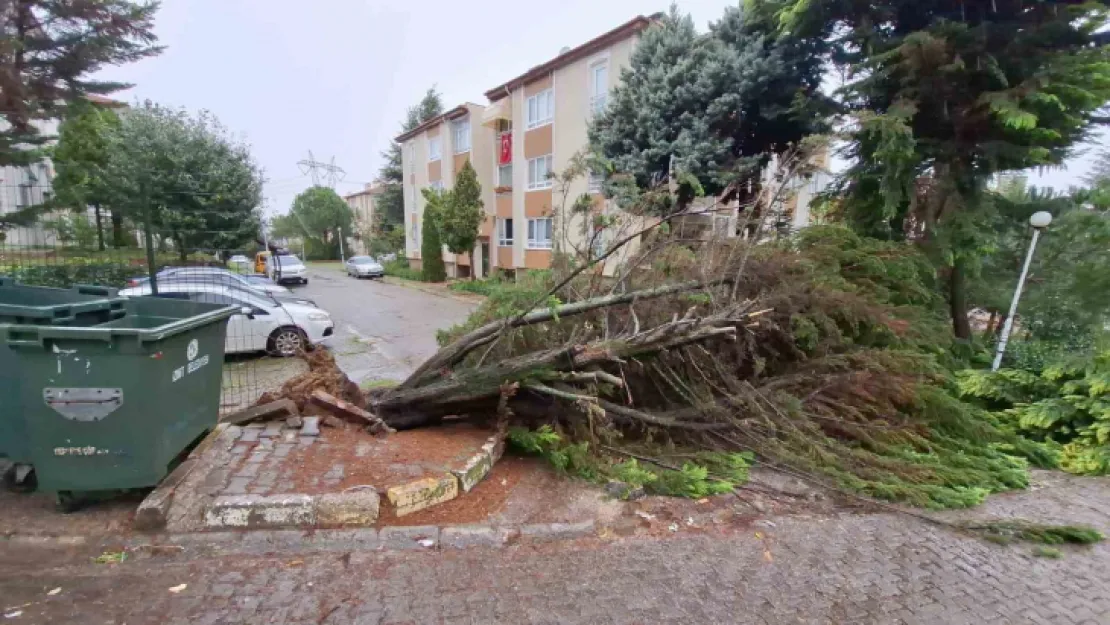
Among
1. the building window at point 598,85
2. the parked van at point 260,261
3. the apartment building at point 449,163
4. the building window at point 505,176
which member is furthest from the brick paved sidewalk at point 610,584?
the apartment building at point 449,163

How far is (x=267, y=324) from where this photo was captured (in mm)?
9156

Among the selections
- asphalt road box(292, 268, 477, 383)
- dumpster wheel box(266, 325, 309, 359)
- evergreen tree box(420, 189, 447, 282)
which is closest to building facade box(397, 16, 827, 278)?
evergreen tree box(420, 189, 447, 282)

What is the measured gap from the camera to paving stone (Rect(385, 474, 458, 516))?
3.52 metres

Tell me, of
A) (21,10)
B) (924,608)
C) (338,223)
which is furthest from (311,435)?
(338,223)

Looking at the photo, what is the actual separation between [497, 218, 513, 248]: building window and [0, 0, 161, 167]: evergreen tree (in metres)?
15.4

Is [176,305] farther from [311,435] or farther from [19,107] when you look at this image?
[19,107]

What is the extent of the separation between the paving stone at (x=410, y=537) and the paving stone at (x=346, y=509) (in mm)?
161

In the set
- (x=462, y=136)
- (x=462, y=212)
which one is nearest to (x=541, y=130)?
(x=462, y=212)

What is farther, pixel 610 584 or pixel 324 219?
pixel 324 219

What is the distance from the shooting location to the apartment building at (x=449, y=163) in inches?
1035

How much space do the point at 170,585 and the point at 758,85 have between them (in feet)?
37.1

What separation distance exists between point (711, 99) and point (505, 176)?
15764 millimetres

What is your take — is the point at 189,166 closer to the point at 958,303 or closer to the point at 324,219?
the point at 958,303

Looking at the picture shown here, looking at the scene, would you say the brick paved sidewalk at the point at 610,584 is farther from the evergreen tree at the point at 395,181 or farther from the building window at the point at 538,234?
the evergreen tree at the point at 395,181
